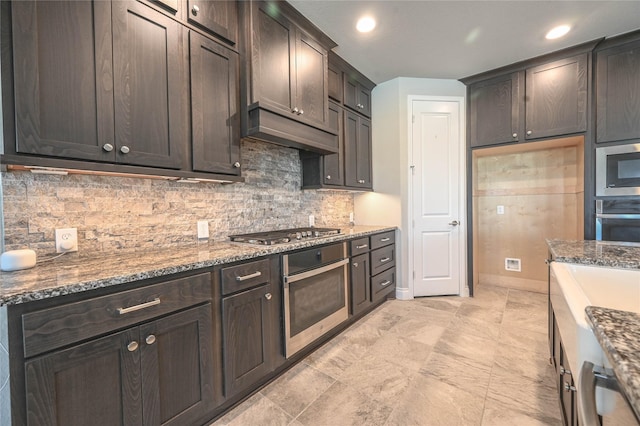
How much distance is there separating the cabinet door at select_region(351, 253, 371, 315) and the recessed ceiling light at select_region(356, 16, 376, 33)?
201cm

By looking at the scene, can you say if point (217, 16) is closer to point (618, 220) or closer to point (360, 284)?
point (360, 284)

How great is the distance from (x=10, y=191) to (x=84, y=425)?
1.08m

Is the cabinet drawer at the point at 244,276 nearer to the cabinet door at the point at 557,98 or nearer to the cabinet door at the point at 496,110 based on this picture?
the cabinet door at the point at 496,110

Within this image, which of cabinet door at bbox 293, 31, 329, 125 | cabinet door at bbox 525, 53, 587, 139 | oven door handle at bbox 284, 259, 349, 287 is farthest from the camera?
cabinet door at bbox 525, 53, 587, 139

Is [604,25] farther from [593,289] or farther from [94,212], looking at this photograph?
[94,212]

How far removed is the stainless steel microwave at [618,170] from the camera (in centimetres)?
242

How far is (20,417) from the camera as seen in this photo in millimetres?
870

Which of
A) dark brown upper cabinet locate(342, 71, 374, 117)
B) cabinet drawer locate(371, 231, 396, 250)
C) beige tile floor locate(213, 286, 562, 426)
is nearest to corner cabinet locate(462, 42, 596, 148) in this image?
dark brown upper cabinet locate(342, 71, 374, 117)

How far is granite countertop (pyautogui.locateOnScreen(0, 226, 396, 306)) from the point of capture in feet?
2.98

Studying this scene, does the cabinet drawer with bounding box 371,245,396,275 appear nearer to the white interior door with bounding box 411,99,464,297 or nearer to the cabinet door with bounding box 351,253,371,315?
the cabinet door with bounding box 351,253,371,315

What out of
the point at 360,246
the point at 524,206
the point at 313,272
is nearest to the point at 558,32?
the point at 524,206

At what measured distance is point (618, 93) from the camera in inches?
99.3

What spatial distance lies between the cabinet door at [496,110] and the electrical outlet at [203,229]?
3085mm

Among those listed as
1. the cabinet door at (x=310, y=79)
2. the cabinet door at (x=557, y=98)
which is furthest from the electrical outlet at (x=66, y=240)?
the cabinet door at (x=557, y=98)
